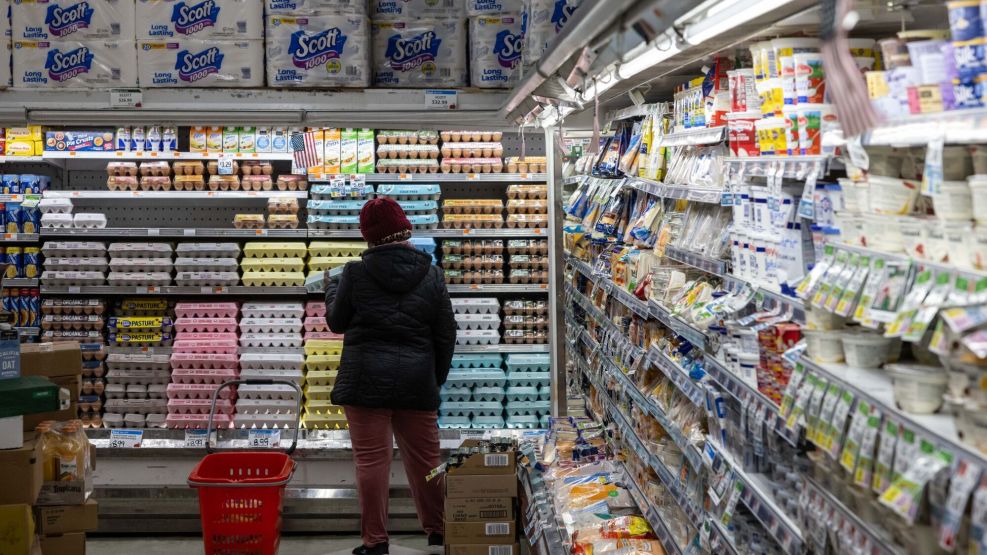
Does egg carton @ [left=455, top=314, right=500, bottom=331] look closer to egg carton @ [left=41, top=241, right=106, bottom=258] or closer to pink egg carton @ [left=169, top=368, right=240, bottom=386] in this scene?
pink egg carton @ [left=169, top=368, right=240, bottom=386]

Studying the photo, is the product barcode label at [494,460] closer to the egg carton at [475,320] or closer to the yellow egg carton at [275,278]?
the egg carton at [475,320]

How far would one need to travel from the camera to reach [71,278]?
6.45 meters

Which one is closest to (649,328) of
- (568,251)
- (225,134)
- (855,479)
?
(855,479)

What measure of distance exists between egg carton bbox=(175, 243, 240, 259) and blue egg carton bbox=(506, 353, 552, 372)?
6.40 ft

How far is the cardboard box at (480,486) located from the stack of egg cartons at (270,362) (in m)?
1.90

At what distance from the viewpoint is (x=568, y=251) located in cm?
663

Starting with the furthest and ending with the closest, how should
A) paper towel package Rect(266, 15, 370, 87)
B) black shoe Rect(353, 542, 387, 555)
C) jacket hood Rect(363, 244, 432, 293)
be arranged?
black shoe Rect(353, 542, 387, 555) < jacket hood Rect(363, 244, 432, 293) < paper towel package Rect(266, 15, 370, 87)

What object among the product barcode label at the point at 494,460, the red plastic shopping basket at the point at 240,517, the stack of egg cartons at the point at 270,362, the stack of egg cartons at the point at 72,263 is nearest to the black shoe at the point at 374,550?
the red plastic shopping basket at the point at 240,517

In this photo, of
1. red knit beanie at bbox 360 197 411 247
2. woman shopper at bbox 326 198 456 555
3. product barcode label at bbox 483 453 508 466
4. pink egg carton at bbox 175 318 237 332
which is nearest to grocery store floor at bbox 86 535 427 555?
woman shopper at bbox 326 198 456 555

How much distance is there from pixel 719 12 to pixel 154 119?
3.62 metres

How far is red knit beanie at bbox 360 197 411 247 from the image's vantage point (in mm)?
5102

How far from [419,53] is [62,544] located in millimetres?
2889

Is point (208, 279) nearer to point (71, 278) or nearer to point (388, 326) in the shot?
point (71, 278)

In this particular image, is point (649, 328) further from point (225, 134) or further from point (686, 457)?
point (225, 134)
